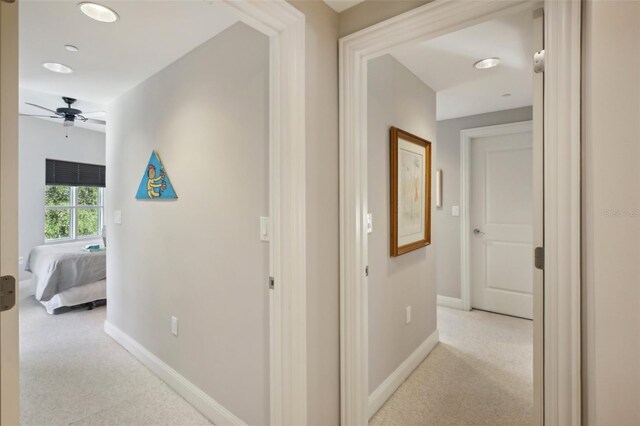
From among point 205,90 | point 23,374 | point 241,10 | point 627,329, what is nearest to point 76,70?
point 205,90

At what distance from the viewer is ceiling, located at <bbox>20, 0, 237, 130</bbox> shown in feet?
5.49

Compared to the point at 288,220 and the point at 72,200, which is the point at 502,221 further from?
the point at 72,200

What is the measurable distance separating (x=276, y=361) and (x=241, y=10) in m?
1.44

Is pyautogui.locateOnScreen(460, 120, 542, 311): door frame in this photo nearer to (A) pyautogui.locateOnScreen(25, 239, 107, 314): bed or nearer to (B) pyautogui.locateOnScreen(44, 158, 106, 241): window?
(A) pyautogui.locateOnScreen(25, 239, 107, 314): bed

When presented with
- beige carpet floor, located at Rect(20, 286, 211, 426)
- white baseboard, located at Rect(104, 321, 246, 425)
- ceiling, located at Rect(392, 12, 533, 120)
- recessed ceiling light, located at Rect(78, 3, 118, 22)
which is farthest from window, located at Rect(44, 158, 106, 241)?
ceiling, located at Rect(392, 12, 533, 120)

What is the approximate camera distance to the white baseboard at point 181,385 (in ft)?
6.23

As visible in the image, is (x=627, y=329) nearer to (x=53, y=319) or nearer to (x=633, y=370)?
(x=633, y=370)

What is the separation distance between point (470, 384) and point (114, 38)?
324 cm

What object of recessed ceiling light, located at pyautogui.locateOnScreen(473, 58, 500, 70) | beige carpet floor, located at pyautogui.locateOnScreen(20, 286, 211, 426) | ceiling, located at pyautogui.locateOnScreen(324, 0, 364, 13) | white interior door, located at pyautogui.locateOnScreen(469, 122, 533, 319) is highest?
recessed ceiling light, located at pyautogui.locateOnScreen(473, 58, 500, 70)

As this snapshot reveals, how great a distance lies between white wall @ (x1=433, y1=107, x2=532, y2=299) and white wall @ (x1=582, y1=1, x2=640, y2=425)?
9.71 feet

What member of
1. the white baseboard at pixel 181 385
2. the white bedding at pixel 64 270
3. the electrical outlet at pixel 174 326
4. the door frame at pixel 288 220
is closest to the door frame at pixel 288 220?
the door frame at pixel 288 220

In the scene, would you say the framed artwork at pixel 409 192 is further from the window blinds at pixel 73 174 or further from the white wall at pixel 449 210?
the window blinds at pixel 73 174

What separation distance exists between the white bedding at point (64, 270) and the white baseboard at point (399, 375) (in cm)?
367

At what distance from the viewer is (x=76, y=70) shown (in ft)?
8.15
